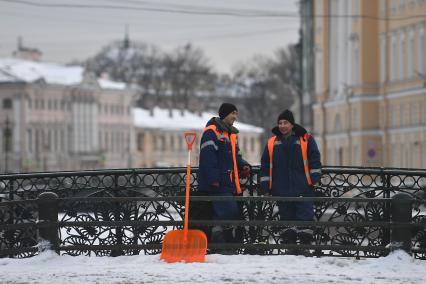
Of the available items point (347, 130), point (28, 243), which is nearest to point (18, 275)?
point (28, 243)

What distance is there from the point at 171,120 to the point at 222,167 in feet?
444

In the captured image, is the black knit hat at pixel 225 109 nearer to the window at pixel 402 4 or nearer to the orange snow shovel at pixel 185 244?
the orange snow shovel at pixel 185 244

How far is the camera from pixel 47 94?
137750mm

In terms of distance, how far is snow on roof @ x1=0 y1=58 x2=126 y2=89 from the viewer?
5251 inches

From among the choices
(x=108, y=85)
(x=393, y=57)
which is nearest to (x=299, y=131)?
(x=393, y=57)

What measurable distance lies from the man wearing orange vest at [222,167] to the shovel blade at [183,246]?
20.1 inches

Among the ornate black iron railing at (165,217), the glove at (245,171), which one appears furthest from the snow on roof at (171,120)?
the glove at (245,171)

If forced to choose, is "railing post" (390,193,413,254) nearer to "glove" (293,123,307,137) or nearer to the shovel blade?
"glove" (293,123,307,137)

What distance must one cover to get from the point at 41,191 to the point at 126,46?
16161cm

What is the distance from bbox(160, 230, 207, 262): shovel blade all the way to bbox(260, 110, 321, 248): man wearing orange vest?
1.04m

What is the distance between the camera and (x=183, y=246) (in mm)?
17484

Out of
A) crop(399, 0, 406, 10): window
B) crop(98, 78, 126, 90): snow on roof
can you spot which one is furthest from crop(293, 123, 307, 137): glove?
crop(98, 78, 126, 90): snow on roof

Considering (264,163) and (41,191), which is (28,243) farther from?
(264,163)

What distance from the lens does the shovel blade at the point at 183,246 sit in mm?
17453
